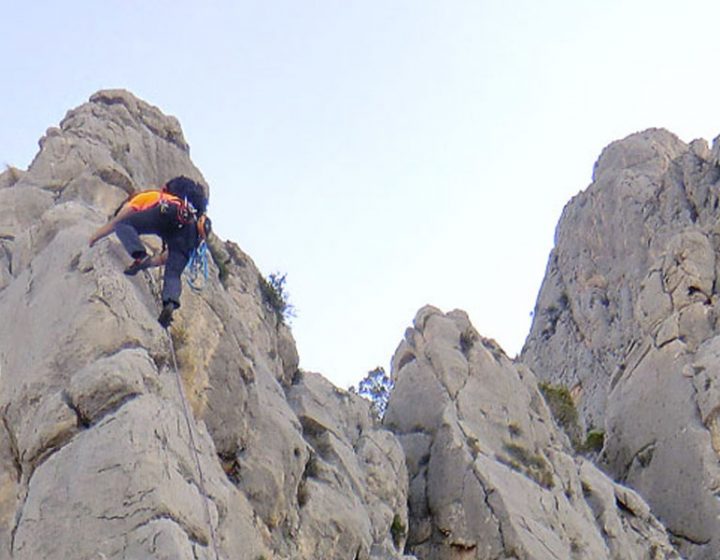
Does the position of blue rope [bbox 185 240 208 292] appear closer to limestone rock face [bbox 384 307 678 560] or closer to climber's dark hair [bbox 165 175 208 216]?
climber's dark hair [bbox 165 175 208 216]

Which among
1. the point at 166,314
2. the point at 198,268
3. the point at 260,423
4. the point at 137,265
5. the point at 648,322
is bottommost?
the point at 260,423

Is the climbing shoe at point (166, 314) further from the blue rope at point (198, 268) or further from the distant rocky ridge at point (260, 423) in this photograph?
the blue rope at point (198, 268)

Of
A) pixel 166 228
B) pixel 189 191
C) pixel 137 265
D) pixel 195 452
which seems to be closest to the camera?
pixel 195 452

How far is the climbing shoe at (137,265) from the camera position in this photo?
19.7m

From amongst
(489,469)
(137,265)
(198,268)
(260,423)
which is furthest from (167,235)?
(489,469)

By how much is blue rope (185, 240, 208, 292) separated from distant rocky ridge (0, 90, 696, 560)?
449 millimetres

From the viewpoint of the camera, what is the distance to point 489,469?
28.8m

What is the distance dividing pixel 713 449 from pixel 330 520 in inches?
684

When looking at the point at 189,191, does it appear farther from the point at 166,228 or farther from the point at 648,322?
the point at 648,322

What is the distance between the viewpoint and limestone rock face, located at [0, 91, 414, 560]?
50.9 ft

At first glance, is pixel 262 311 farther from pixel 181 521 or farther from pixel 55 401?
pixel 181 521

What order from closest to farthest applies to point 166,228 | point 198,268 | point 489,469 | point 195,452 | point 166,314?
point 195,452 → point 166,314 → point 166,228 → point 198,268 → point 489,469

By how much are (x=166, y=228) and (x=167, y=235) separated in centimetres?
14

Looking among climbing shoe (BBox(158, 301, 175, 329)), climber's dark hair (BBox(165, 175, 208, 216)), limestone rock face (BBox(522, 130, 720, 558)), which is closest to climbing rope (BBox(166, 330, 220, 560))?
climbing shoe (BBox(158, 301, 175, 329))
